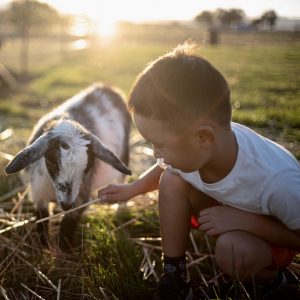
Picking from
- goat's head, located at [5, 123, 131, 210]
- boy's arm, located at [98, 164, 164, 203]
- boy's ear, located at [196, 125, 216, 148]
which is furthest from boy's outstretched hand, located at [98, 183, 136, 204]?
boy's ear, located at [196, 125, 216, 148]

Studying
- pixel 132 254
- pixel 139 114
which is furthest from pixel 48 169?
pixel 139 114

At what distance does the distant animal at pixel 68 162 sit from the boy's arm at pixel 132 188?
13cm

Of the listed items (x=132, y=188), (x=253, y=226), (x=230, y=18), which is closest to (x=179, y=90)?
(x=253, y=226)

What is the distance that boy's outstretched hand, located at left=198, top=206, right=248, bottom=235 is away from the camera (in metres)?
2.06

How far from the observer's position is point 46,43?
27.7m

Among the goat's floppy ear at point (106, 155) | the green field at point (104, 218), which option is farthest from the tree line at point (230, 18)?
the goat's floppy ear at point (106, 155)

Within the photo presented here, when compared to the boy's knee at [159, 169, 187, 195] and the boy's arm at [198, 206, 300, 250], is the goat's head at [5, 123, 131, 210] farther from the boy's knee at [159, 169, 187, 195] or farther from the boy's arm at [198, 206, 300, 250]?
the boy's arm at [198, 206, 300, 250]

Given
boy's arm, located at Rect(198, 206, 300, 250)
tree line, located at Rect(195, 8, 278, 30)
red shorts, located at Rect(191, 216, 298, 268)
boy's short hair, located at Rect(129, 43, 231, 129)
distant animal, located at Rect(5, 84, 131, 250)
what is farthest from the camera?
tree line, located at Rect(195, 8, 278, 30)

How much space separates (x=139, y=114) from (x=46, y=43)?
27441 millimetres

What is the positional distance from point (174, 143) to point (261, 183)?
0.45 meters

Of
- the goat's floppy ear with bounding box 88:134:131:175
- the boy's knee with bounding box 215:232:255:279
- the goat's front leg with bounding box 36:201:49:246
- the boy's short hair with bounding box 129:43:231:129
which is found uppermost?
the boy's short hair with bounding box 129:43:231:129

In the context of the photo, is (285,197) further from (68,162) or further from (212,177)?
(68,162)

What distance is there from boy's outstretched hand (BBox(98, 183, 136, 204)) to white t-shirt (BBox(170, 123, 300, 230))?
1.70ft

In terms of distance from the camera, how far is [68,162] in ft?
8.99
